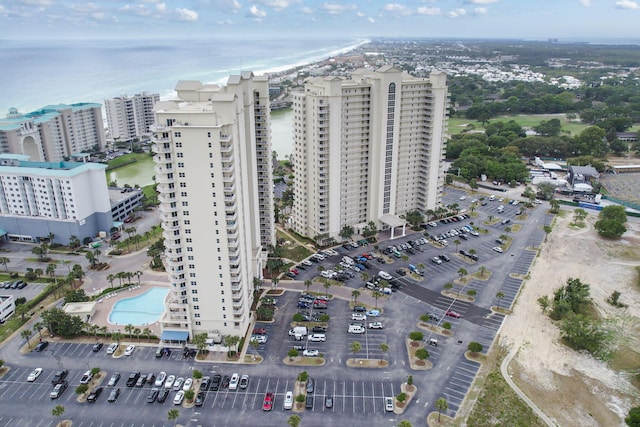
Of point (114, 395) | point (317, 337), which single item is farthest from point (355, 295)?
point (114, 395)

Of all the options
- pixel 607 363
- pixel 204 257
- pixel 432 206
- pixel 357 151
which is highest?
pixel 357 151

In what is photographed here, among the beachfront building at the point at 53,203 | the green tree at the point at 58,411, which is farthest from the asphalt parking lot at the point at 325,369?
the beachfront building at the point at 53,203

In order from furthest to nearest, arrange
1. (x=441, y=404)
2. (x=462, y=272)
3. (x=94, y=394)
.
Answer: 1. (x=462, y=272)
2. (x=94, y=394)
3. (x=441, y=404)

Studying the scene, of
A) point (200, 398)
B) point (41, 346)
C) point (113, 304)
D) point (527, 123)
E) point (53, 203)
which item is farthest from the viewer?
point (527, 123)

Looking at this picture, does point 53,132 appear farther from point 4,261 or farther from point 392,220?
point 392,220

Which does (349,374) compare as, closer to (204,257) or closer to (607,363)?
(204,257)

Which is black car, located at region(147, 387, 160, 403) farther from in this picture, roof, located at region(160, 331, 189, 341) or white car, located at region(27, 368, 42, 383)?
white car, located at region(27, 368, 42, 383)

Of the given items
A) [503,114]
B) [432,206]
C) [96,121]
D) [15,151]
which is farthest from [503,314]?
[503,114]

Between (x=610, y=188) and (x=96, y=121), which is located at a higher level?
(x=96, y=121)
